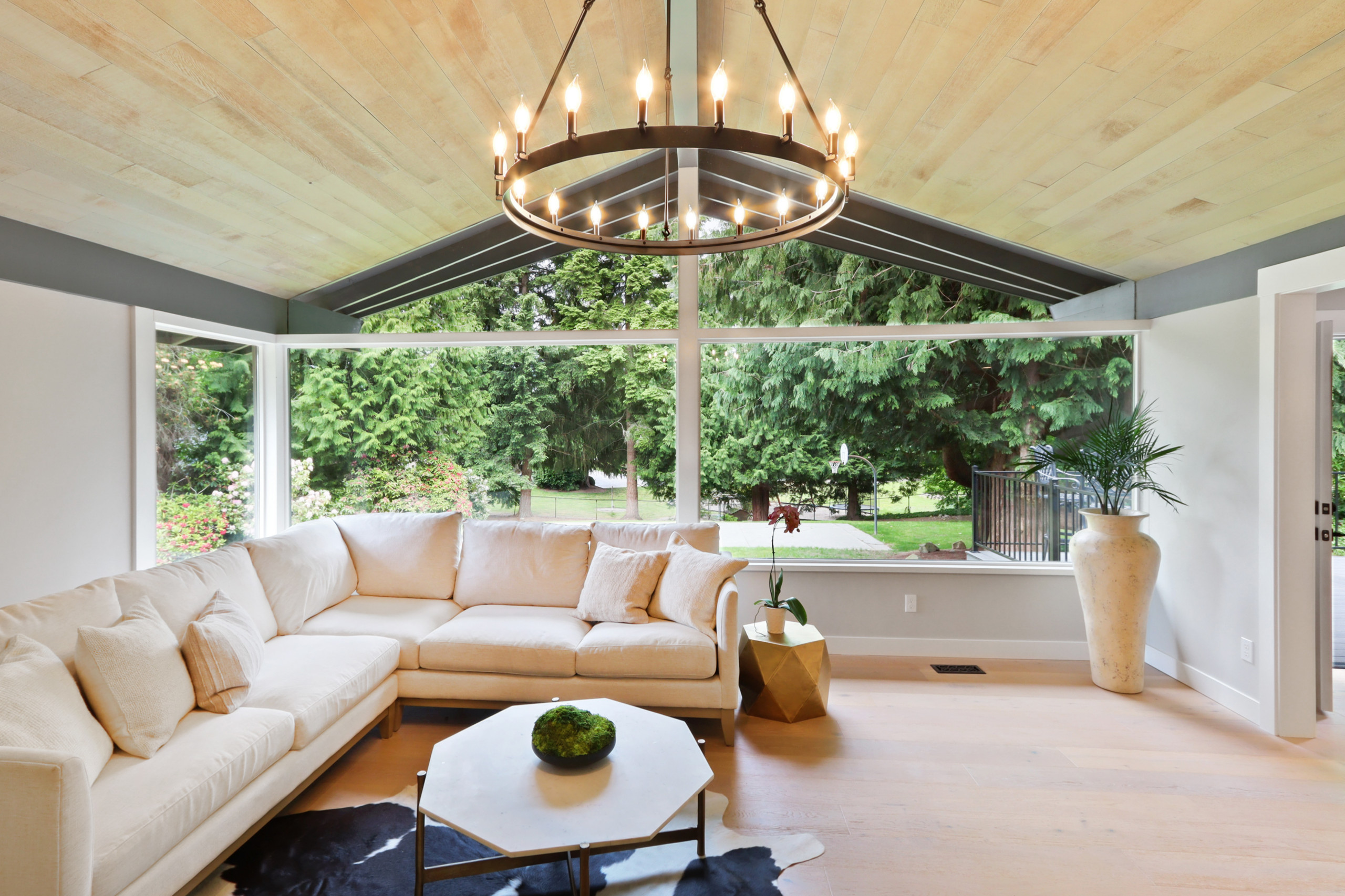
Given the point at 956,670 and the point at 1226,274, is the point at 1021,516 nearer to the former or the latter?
the point at 956,670

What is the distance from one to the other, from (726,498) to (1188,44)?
10.1 ft

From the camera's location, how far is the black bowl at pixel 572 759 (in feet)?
6.68

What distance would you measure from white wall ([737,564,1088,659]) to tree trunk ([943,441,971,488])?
60 centimetres

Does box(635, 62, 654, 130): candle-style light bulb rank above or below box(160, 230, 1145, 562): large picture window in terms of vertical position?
above

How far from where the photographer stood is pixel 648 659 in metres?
3.04

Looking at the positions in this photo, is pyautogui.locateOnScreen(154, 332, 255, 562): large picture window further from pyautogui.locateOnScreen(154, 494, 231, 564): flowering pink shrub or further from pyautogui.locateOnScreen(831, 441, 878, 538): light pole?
pyautogui.locateOnScreen(831, 441, 878, 538): light pole

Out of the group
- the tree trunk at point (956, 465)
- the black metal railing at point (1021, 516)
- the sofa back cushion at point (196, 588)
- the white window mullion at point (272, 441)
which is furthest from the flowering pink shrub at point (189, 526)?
the black metal railing at point (1021, 516)

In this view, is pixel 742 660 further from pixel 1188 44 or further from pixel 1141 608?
pixel 1188 44

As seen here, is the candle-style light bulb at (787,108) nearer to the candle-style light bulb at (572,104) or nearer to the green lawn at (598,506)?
the candle-style light bulb at (572,104)

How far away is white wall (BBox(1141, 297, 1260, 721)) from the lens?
133 inches

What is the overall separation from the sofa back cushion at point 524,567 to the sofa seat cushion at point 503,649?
0.46 metres

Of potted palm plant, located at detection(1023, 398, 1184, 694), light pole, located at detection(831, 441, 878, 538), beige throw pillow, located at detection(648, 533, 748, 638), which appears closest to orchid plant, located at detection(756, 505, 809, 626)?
beige throw pillow, located at detection(648, 533, 748, 638)

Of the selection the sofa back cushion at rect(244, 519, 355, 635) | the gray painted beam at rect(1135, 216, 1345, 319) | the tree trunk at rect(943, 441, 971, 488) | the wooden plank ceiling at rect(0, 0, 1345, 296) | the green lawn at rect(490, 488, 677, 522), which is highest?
the wooden plank ceiling at rect(0, 0, 1345, 296)

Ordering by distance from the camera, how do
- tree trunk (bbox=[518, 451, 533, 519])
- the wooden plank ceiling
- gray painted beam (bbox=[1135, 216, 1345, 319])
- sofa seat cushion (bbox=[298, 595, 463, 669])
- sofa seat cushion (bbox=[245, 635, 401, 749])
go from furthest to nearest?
tree trunk (bbox=[518, 451, 533, 519]) < sofa seat cushion (bbox=[298, 595, 463, 669]) < gray painted beam (bbox=[1135, 216, 1345, 319]) < sofa seat cushion (bbox=[245, 635, 401, 749]) < the wooden plank ceiling
